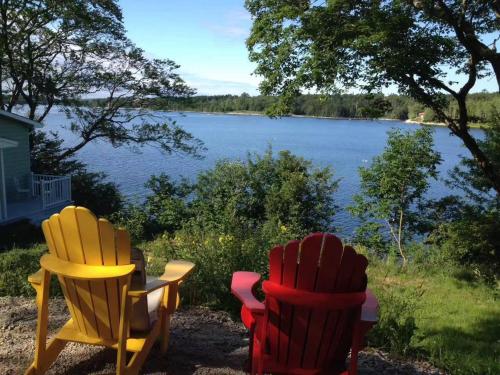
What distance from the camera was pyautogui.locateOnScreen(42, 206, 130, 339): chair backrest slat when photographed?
262 centimetres

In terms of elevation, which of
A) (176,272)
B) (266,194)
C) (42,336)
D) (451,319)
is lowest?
(266,194)

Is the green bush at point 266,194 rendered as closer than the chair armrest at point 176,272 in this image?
No

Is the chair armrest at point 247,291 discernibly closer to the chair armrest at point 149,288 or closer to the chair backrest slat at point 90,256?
the chair armrest at point 149,288

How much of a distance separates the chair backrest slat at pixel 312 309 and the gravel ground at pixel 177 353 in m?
0.56

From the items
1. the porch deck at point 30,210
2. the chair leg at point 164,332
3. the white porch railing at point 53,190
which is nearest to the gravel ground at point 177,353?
the chair leg at point 164,332

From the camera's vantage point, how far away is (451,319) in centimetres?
584

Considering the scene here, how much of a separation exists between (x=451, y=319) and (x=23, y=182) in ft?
46.9

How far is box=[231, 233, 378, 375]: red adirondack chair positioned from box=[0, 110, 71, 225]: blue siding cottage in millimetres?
12492

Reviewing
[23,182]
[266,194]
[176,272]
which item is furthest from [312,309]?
[23,182]

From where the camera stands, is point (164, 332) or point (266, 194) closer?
point (164, 332)

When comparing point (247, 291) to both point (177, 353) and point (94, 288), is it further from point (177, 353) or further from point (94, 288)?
point (94, 288)

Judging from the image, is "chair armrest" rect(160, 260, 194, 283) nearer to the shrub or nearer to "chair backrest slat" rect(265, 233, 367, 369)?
"chair backrest slat" rect(265, 233, 367, 369)

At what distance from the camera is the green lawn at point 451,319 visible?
350 centimetres

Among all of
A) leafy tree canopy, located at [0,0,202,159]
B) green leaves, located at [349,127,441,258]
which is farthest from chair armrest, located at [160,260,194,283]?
leafy tree canopy, located at [0,0,202,159]
